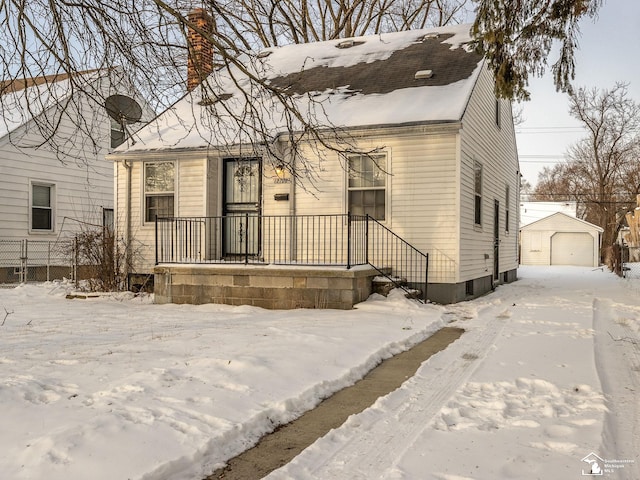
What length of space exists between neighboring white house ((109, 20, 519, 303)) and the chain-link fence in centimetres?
445

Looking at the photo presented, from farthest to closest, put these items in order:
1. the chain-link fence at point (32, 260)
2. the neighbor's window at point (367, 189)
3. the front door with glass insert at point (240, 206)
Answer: the chain-link fence at point (32, 260), the front door with glass insert at point (240, 206), the neighbor's window at point (367, 189)

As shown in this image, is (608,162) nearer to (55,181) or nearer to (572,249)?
(572,249)

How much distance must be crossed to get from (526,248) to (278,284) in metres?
28.3

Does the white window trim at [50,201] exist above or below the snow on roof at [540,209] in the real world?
below

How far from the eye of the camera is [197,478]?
2.98 m

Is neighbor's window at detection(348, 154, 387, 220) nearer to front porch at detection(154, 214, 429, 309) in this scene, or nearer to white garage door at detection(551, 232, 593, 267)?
front porch at detection(154, 214, 429, 309)

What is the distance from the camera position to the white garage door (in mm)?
33219

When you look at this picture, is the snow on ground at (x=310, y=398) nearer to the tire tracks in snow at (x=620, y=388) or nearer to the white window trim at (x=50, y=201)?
the tire tracks in snow at (x=620, y=388)

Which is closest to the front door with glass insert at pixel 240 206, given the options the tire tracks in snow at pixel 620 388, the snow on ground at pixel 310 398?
the snow on ground at pixel 310 398

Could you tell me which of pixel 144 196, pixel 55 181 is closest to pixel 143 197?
pixel 144 196

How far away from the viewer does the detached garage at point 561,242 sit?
33062mm

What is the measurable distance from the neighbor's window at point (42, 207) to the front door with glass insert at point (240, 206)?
736 centimetres

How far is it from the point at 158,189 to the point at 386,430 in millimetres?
10048

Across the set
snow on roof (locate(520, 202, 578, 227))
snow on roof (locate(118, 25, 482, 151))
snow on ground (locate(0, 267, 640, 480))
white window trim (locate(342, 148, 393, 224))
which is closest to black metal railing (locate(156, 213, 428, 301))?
white window trim (locate(342, 148, 393, 224))
